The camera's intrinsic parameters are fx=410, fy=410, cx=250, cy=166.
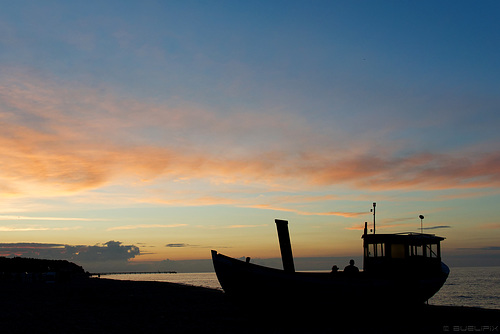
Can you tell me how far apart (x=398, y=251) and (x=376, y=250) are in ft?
4.00

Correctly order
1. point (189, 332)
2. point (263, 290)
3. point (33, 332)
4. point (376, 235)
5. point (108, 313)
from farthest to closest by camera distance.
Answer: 1. point (376, 235)
2. point (108, 313)
3. point (263, 290)
4. point (189, 332)
5. point (33, 332)

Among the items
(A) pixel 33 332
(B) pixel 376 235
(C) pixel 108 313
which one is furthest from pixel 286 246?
(A) pixel 33 332

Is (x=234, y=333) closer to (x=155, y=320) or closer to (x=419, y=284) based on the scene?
(x=155, y=320)

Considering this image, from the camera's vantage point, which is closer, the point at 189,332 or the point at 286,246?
the point at 189,332

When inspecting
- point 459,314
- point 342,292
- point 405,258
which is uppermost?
point 405,258

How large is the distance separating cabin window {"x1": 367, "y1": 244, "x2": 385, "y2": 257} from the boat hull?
9.56ft

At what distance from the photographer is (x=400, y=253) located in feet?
76.7

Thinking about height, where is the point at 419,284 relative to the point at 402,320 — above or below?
above

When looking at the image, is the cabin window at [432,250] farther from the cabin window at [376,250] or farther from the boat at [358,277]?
the cabin window at [376,250]

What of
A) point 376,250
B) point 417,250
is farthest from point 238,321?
point 417,250

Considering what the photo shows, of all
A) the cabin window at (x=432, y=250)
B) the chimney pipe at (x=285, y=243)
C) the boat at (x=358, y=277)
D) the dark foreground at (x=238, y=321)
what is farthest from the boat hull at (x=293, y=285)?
the cabin window at (x=432, y=250)

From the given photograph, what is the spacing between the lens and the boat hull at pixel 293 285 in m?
19.1

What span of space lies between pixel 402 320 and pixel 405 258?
3342mm

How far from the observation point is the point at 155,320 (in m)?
19.6
